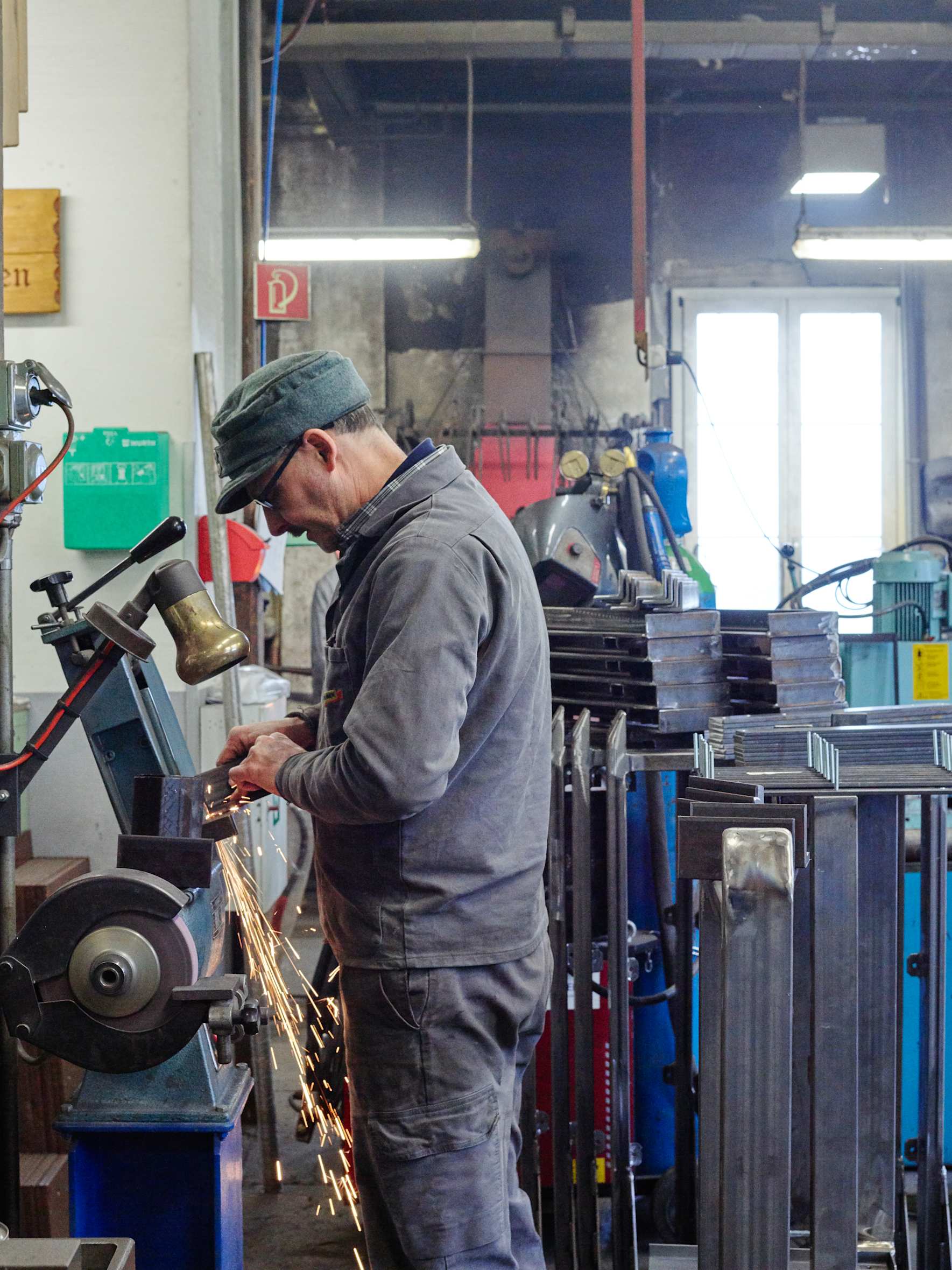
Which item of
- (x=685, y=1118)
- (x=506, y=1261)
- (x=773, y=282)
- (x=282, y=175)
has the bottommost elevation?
(x=685, y=1118)

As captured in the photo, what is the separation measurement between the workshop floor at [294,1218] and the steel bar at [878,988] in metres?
1.52

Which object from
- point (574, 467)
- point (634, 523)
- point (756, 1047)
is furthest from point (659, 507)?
point (756, 1047)

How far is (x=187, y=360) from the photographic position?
315 centimetres

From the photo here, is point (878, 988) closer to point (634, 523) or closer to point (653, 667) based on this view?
point (653, 667)

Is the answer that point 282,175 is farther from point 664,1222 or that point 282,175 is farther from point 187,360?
point 664,1222


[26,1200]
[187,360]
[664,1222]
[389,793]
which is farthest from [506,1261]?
[187,360]

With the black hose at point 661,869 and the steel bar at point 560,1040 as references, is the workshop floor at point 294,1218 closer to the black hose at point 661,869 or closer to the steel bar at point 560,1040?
the steel bar at point 560,1040

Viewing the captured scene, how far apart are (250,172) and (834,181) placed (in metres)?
4.52

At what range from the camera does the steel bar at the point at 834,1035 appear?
4.07 ft

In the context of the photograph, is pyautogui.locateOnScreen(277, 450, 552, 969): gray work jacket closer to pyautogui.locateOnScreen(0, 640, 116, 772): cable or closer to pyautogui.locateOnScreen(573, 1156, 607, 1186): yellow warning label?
pyautogui.locateOnScreen(0, 640, 116, 772): cable

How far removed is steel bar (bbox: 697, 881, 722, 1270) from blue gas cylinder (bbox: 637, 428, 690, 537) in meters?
3.30

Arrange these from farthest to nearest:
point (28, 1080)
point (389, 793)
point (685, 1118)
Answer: point (28, 1080), point (685, 1118), point (389, 793)

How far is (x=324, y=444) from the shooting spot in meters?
1.65

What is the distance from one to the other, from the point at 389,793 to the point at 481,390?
21.5 feet
